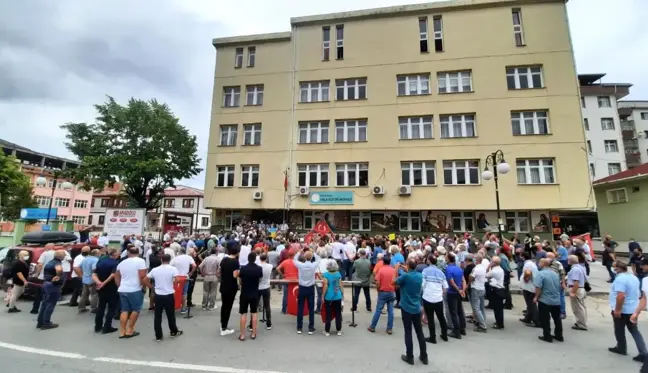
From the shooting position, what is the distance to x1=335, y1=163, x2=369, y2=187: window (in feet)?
73.5

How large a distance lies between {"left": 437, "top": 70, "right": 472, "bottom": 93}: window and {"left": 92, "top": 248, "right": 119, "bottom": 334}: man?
73.5 feet

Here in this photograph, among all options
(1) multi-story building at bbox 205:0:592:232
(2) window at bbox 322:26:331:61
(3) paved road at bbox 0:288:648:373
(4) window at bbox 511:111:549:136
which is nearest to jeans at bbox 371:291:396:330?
(3) paved road at bbox 0:288:648:373

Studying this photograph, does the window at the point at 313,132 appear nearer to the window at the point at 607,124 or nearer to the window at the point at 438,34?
the window at the point at 438,34

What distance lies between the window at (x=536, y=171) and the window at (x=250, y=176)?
18941mm

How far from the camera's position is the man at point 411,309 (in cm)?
538

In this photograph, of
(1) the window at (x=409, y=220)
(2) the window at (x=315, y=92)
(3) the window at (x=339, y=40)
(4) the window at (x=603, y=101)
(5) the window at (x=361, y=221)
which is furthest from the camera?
(4) the window at (x=603, y=101)

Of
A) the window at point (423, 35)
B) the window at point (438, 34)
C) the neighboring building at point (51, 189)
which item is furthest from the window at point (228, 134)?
the neighboring building at point (51, 189)

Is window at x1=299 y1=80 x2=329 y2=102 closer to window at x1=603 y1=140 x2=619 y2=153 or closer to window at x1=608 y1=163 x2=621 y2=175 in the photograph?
window at x1=608 y1=163 x2=621 y2=175

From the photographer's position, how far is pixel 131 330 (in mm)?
6566

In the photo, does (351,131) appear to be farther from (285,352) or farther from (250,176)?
(285,352)

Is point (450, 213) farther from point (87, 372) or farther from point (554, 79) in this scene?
point (87, 372)

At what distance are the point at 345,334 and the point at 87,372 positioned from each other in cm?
477

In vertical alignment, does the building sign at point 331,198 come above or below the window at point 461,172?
below

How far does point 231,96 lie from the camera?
85.0 feet
